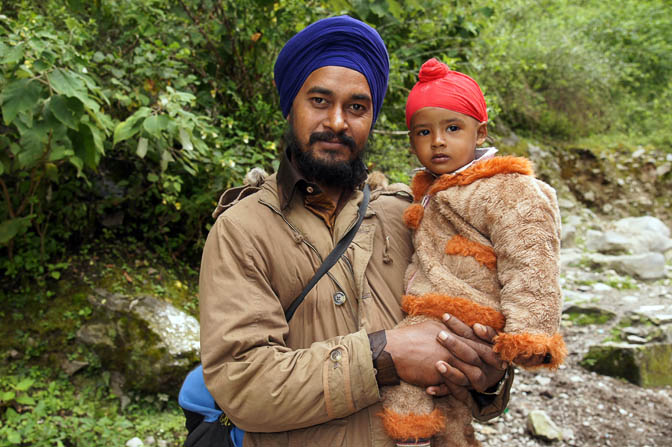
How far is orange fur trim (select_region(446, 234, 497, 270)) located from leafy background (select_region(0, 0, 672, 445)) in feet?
6.14

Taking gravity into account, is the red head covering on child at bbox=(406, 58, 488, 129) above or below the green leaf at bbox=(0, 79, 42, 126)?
above

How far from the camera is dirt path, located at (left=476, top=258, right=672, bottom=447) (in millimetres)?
3730

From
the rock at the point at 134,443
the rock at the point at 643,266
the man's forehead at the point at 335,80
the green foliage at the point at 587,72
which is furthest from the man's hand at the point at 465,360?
the green foliage at the point at 587,72

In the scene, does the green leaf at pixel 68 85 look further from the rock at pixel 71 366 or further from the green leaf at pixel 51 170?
the rock at pixel 71 366

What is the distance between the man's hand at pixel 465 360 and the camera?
1.52 metres

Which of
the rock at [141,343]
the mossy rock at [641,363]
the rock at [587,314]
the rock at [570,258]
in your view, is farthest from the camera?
the rock at [570,258]

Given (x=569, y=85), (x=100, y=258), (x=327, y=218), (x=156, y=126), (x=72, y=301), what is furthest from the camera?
(x=569, y=85)

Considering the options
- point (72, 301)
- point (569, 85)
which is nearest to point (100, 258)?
point (72, 301)

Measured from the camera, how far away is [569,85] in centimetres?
1129

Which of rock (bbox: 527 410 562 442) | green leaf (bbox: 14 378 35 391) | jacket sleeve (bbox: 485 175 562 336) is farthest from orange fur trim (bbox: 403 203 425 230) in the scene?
green leaf (bbox: 14 378 35 391)

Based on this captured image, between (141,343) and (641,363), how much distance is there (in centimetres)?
425

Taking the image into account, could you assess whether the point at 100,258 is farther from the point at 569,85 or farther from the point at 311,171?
the point at 569,85

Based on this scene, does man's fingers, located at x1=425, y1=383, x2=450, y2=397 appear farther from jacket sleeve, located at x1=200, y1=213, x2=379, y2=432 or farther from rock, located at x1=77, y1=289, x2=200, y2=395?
rock, located at x1=77, y1=289, x2=200, y2=395

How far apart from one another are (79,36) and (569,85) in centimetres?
1085
